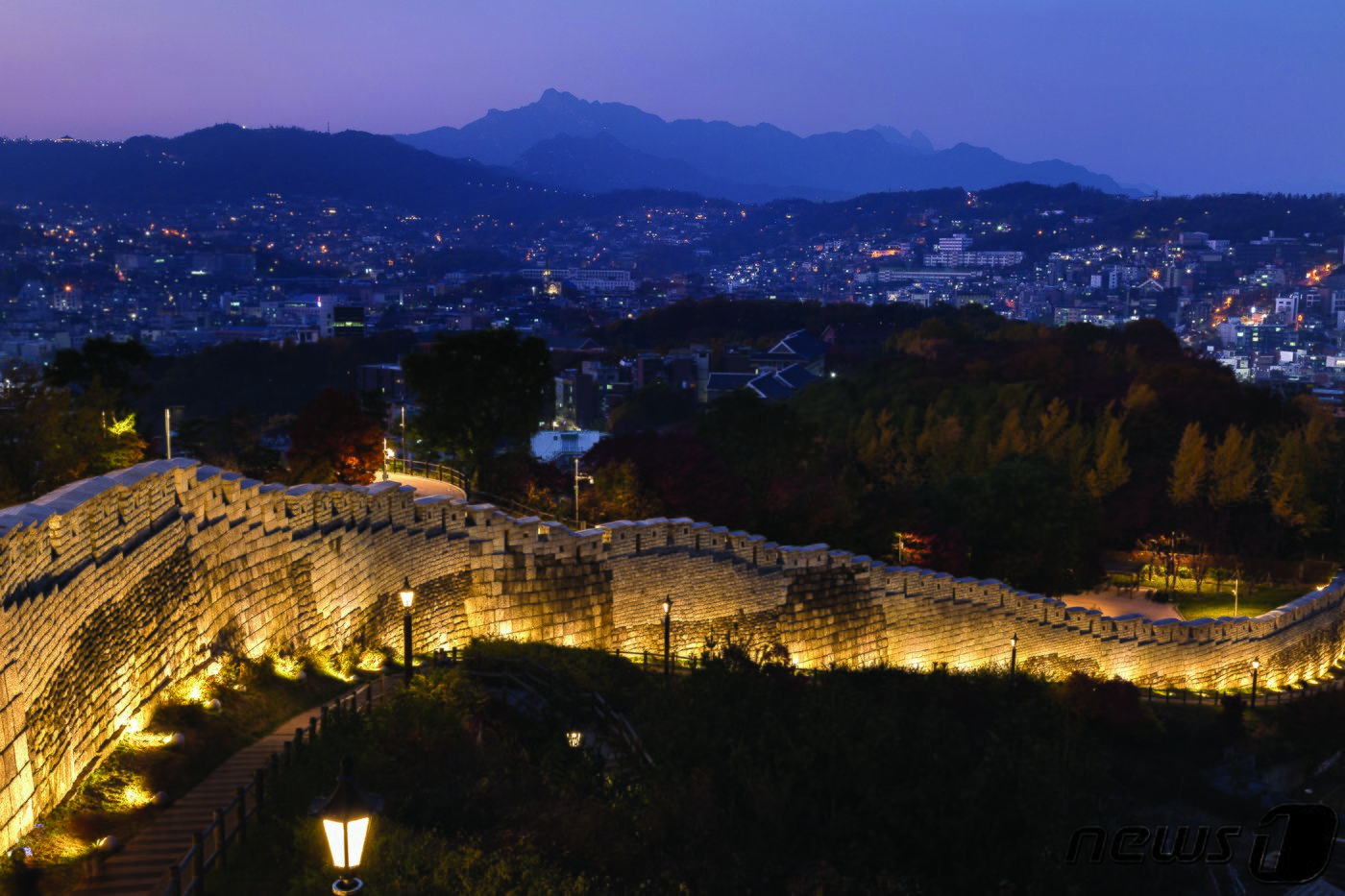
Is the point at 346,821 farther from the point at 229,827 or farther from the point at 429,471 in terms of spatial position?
the point at 429,471

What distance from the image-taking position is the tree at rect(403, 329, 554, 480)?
2827cm

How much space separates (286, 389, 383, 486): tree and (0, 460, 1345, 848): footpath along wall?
8394mm

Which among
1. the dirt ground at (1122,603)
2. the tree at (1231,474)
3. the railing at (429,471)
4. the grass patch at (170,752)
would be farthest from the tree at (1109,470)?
the grass patch at (170,752)

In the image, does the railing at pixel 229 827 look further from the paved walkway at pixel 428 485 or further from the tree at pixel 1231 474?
the tree at pixel 1231 474

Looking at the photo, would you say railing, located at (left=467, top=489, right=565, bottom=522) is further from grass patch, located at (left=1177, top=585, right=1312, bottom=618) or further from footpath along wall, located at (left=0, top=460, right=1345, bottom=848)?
grass patch, located at (left=1177, top=585, right=1312, bottom=618)

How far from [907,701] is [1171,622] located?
8.01 m

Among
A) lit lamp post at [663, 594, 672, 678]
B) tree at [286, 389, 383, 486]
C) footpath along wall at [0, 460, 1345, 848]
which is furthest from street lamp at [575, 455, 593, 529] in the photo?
footpath along wall at [0, 460, 1345, 848]

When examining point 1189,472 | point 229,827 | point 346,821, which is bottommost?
point 1189,472

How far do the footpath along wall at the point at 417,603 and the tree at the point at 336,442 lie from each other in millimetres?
8394

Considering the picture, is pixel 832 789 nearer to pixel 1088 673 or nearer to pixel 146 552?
pixel 146 552

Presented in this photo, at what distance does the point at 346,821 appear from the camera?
6.27 meters

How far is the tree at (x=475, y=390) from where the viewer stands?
28.3m

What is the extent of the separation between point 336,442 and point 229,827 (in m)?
17.1

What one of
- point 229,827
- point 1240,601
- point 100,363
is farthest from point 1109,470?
point 229,827
